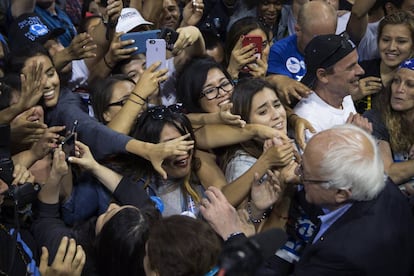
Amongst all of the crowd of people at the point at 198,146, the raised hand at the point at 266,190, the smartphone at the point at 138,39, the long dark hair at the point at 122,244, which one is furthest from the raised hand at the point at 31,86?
the raised hand at the point at 266,190

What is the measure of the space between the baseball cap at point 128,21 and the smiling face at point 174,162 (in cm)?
100

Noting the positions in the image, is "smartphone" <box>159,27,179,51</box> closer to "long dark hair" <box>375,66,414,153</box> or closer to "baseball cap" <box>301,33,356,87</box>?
"baseball cap" <box>301,33,356,87</box>

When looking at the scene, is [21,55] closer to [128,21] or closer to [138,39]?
[138,39]

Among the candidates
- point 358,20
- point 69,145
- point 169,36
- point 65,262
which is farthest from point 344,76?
point 65,262

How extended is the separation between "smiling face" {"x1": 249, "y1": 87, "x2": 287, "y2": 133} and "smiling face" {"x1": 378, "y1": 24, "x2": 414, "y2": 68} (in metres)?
1.18

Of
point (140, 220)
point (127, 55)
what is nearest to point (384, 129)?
point (127, 55)

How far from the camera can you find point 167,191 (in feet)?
9.88

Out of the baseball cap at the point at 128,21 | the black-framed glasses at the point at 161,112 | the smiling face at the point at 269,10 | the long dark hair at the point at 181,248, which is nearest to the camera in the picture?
the long dark hair at the point at 181,248

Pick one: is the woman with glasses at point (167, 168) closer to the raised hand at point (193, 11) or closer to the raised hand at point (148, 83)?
the raised hand at point (148, 83)

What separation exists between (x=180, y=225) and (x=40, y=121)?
1.42 meters

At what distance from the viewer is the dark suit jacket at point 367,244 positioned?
2.16 metres

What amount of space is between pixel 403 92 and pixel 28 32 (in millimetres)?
2061

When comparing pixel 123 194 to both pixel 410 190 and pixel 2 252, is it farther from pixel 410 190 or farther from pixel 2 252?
pixel 410 190

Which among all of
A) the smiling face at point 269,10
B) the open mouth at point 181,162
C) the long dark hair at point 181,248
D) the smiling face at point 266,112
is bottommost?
the smiling face at point 269,10
